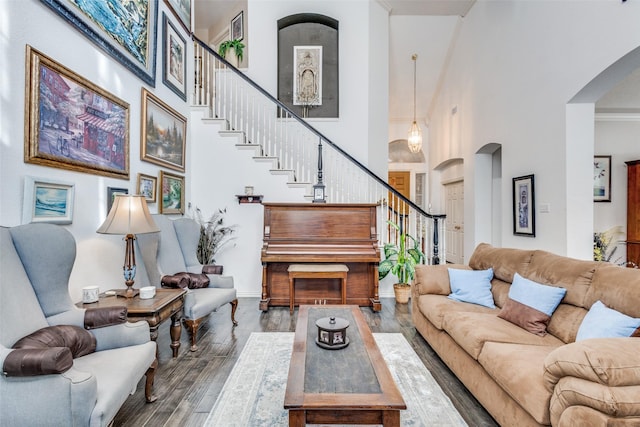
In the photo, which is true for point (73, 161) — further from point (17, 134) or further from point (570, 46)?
point (570, 46)

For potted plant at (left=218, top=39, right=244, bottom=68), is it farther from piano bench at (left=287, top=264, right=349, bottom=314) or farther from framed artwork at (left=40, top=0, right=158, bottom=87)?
piano bench at (left=287, top=264, right=349, bottom=314)

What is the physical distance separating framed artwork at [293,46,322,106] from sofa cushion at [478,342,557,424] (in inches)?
206

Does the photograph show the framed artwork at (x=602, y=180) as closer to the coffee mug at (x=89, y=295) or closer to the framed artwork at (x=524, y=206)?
the framed artwork at (x=524, y=206)

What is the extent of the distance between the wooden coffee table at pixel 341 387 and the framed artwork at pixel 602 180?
498 cm

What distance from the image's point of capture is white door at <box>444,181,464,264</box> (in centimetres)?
708

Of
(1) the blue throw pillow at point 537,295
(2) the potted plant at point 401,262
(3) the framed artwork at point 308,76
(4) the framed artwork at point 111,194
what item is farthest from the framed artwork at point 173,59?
(1) the blue throw pillow at point 537,295

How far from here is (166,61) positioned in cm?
404

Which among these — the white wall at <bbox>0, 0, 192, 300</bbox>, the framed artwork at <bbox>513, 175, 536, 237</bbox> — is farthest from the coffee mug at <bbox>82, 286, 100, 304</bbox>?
the framed artwork at <bbox>513, 175, 536, 237</bbox>

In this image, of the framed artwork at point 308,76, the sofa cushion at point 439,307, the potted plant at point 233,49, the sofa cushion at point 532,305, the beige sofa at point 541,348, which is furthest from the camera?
the framed artwork at point 308,76

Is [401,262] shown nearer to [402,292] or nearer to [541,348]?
[402,292]

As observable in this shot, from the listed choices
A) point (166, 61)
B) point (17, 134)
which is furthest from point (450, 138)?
point (17, 134)

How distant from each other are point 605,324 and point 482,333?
2.13ft

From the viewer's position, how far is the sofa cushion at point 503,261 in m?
2.79

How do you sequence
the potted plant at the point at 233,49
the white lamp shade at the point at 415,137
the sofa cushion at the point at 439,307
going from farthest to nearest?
the white lamp shade at the point at 415,137 < the potted plant at the point at 233,49 < the sofa cushion at the point at 439,307
